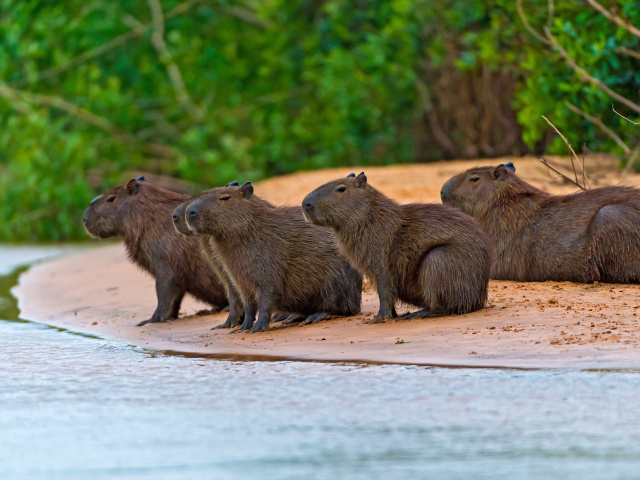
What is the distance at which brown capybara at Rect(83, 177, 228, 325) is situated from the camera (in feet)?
25.4

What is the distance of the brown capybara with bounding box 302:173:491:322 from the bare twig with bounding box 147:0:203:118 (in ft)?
34.9

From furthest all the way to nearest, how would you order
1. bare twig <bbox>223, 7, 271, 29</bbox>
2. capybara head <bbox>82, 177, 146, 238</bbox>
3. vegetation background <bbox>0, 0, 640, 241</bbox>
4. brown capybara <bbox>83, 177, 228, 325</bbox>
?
bare twig <bbox>223, 7, 271, 29</bbox> < vegetation background <bbox>0, 0, 640, 241</bbox> < capybara head <bbox>82, 177, 146, 238</bbox> < brown capybara <bbox>83, 177, 228, 325</bbox>

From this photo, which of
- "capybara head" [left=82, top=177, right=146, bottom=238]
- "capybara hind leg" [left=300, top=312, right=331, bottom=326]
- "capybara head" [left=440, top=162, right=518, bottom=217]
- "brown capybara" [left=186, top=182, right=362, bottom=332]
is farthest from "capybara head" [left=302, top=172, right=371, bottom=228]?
"capybara head" [left=82, top=177, right=146, bottom=238]

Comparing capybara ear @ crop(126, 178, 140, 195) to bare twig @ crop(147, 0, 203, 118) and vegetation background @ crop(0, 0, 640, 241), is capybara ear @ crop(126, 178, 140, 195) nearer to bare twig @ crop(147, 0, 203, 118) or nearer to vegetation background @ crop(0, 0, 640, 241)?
vegetation background @ crop(0, 0, 640, 241)

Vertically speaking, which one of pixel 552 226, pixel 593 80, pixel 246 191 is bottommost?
pixel 552 226

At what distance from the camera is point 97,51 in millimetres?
16438

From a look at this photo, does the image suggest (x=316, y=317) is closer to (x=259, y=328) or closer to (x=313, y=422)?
(x=259, y=328)

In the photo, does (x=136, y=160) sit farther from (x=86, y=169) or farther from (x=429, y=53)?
(x=429, y=53)

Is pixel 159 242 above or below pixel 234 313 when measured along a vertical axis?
above

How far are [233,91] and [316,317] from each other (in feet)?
38.0

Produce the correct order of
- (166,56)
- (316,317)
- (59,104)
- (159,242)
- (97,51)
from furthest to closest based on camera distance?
(166,56) → (97,51) → (59,104) → (159,242) → (316,317)

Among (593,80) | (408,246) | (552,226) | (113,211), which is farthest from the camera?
(593,80)

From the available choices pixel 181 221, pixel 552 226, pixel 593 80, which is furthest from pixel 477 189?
pixel 181 221

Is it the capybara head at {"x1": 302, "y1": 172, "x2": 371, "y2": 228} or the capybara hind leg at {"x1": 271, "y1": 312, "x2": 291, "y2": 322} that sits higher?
the capybara head at {"x1": 302, "y1": 172, "x2": 371, "y2": 228}
